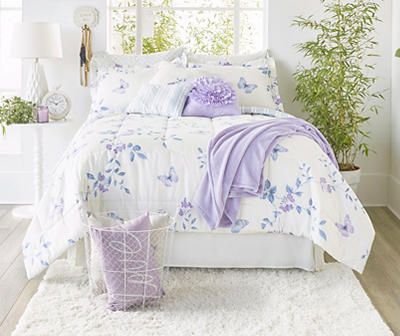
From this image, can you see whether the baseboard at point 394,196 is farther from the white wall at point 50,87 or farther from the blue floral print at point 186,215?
the white wall at point 50,87

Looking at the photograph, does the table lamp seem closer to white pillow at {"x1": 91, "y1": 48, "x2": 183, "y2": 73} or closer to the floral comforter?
white pillow at {"x1": 91, "y1": 48, "x2": 183, "y2": 73}

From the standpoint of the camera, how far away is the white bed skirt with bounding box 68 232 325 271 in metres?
3.67

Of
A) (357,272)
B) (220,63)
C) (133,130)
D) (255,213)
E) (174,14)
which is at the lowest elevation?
(357,272)

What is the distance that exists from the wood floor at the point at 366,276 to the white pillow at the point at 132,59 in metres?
1.27

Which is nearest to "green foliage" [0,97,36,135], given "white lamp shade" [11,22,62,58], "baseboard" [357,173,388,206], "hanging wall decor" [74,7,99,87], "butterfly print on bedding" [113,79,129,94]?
"white lamp shade" [11,22,62,58]

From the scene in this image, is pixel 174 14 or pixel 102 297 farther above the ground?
pixel 174 14

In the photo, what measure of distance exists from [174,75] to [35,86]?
38.6 inches

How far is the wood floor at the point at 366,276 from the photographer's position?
3215 millimetres

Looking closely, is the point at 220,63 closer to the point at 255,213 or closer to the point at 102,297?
the point at 255,213

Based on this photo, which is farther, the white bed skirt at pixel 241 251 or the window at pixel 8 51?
the window at pixel 8 51

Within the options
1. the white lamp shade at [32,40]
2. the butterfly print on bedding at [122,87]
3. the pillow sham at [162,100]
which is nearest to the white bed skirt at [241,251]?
the pillow sham at [162,100]

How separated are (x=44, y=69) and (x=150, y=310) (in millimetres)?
2805

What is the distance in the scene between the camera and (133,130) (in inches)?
152

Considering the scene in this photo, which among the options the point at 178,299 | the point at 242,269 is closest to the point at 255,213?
the point at 242,269
